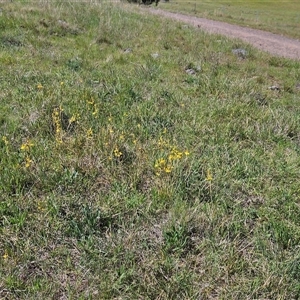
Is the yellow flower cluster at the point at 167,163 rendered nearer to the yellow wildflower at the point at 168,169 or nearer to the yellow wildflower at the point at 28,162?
the yellow wildflower at the point at 168,169

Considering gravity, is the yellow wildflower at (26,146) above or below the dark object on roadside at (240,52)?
below

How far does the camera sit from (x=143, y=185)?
3859mm

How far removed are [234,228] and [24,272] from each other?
189 centimetres

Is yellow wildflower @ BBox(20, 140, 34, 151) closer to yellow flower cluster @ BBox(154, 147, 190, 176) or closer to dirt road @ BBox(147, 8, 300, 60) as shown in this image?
yellow flower cluster @ BBox(154, 147, 190, 176)

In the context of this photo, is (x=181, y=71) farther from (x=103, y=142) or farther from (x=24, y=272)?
(x=24, y=272)

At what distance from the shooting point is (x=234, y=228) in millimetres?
3279

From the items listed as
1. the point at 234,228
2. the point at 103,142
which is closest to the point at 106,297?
the point at 234,228

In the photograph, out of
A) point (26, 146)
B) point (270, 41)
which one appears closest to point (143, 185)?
point (26, 146)

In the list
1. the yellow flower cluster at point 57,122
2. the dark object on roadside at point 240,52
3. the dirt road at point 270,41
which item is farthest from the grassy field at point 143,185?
the dirt road at point 270,41

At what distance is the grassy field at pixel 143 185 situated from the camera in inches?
109

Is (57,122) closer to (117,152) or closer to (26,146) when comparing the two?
(26,146)

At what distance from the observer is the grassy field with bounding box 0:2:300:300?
277cm

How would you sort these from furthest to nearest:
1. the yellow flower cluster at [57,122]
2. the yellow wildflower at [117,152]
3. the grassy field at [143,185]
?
the yellow flower cluster at [57,122] → the yellow wildflower at [117,152] → the grassy field at [143,185]

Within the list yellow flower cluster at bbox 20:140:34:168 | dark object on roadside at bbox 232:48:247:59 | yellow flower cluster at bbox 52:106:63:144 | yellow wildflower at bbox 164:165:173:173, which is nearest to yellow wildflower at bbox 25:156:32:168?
yellow flower cluster at bbox 20:140:34:168
